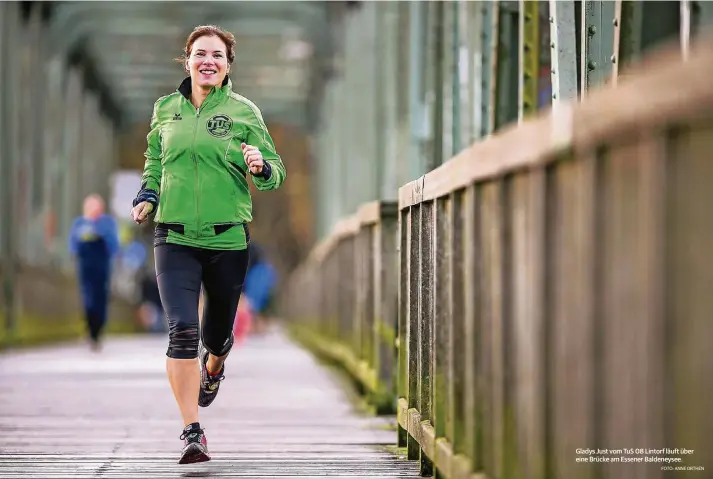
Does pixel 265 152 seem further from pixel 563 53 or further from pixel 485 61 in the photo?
pixel 485 61

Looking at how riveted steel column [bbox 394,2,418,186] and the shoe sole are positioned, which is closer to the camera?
the shoe sole

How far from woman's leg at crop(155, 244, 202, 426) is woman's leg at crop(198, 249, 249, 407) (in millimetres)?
137

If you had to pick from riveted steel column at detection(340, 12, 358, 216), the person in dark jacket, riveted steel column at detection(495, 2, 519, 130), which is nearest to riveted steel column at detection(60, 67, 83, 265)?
riveted steel column at detection(340, 12, 358, 216)

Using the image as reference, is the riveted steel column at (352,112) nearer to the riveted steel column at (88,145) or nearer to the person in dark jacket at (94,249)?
the person in dark jacket at (94,249)

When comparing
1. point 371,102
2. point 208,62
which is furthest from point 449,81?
point 371,102

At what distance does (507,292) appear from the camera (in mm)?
3801

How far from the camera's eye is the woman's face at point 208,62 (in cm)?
574

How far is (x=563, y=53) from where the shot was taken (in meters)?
6.50

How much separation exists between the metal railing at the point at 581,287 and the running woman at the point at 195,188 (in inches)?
32.3

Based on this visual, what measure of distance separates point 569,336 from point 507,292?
0.57m

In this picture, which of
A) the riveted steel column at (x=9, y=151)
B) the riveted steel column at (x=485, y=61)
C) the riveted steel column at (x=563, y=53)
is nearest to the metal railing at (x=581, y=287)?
the riveted steel column at (x=563, y=53)

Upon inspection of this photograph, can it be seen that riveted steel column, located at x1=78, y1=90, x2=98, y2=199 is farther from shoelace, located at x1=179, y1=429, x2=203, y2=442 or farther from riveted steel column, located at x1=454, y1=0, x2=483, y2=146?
shoelace, located at x1=179, y1=429, x2=203, y2=442

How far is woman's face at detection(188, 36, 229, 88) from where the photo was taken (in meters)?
5.74

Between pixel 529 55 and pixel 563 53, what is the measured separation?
3.76 feet
